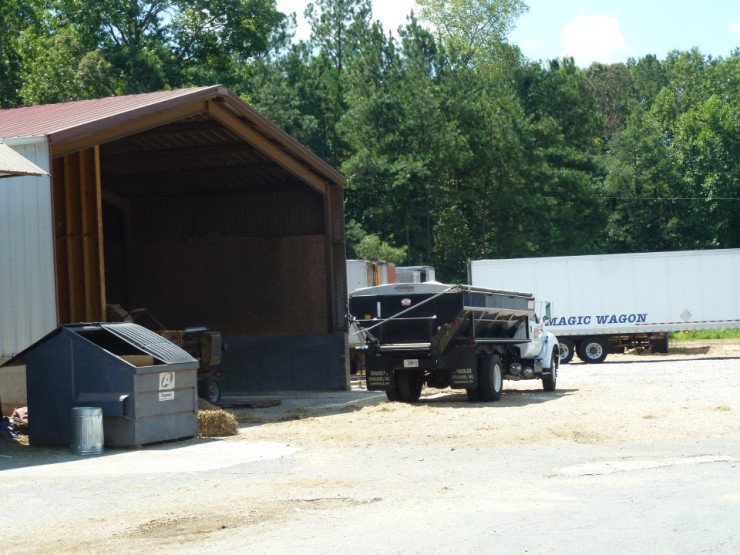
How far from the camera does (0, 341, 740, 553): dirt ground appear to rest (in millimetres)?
8453

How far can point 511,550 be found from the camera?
25.5 ft

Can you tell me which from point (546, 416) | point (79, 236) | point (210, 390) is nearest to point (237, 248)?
point (210, 390)

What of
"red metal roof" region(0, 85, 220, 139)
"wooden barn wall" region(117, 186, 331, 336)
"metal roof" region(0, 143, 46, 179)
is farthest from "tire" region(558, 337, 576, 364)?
"metal roof" region(0, 143, 46, 179)

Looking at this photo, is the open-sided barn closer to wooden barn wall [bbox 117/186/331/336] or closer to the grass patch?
wooden barn wall [bbox 117/186/331/336]

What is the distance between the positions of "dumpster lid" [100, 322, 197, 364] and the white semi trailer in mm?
22296

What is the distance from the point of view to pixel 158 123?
2105 cm

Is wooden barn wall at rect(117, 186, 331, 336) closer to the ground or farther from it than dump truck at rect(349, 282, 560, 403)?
farther from it

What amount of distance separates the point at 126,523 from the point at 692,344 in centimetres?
3965

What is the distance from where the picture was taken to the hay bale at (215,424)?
55.7 ft

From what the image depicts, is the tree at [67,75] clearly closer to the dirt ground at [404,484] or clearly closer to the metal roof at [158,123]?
the metal roof at [158,123]

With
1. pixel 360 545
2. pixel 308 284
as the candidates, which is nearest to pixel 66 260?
pixel 308 284

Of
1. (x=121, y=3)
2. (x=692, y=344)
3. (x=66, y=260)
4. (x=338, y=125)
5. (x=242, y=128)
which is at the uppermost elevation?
(x=121, y=3)

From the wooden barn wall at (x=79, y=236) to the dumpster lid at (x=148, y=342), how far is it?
3.80 metres

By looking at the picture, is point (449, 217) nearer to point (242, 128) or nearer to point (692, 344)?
point (692, 344)
